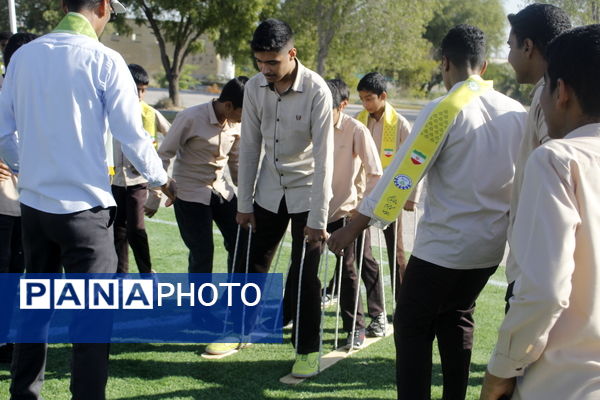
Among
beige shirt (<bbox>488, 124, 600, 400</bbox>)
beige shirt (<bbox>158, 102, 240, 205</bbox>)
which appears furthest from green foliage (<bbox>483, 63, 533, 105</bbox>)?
beige shirt (<bbox>488, 124, 600, 400</bbox>)

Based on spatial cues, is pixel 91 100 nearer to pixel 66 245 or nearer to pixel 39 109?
pixel 39 109

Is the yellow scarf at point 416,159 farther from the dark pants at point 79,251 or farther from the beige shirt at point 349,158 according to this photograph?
the beige shirt at point 349,158

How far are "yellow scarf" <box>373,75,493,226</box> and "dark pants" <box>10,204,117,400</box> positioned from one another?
1.38m

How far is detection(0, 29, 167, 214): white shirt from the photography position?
10.8ft

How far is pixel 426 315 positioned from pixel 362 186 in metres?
2.43

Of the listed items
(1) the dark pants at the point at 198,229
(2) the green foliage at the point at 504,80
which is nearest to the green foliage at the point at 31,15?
(2) the green foliage at the point at 504,80

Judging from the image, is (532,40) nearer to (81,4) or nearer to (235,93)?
(81,4)

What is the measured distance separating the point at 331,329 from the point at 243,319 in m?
0.87

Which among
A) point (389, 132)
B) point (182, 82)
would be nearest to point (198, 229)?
point (389, 132)

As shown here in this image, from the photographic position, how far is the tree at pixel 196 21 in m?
30.5

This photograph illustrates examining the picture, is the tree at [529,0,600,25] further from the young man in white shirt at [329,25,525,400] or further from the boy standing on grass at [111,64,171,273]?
the young man in white shirt at [329,25,525,400]

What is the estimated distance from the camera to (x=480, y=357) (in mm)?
4953

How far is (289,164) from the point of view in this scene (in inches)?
180

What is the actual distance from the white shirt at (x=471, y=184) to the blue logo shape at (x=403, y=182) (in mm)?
55
